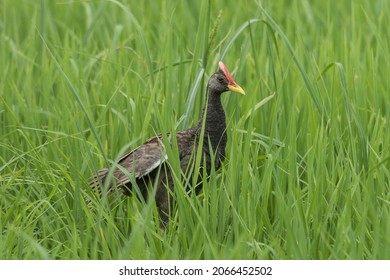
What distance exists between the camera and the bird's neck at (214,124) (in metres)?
5.16

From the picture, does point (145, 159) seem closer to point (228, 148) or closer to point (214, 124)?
point (214, 124)

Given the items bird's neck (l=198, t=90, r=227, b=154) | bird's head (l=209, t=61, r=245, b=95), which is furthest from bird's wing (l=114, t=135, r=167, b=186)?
bird's head (l=209, t=61, r=245, b=95)

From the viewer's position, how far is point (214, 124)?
517 cm

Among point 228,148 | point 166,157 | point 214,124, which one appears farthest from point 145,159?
point 228,148

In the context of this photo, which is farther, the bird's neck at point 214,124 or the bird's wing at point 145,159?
the bird's neck at point 214,124

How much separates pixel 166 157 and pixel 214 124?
39cm

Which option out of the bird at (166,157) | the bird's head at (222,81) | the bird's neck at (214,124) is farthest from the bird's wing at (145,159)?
the bird's head at (222,81)

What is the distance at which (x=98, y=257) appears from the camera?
176 inches

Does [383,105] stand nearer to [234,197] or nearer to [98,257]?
[234,197]

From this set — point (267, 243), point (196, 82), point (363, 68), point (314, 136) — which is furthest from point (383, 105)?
point (267, 243)

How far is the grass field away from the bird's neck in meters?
0.10

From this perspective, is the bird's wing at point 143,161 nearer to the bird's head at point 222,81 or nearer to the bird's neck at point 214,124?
the bird's neck at point 214,124

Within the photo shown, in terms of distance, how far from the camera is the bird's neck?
5.16 m

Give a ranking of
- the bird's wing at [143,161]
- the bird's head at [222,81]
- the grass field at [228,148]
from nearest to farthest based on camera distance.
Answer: the grass field at [228,148] < the bird's wing at [143,161] < the bird's head at [222,81]
